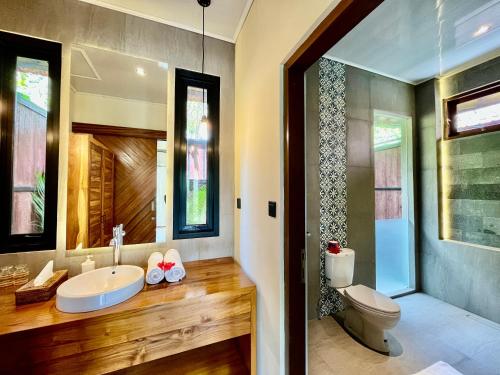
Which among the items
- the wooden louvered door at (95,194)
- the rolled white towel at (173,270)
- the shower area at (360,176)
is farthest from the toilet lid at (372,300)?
the wooden louvered door at (95,194)

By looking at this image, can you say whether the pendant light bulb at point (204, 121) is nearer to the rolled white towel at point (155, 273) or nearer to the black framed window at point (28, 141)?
the black framed window at point (28, 141)

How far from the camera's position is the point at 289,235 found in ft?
3.47

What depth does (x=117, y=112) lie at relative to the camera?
1.62 metres

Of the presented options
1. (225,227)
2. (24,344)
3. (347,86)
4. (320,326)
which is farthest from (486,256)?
(24,344)

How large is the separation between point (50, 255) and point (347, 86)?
3092 millimetres

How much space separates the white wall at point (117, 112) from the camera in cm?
155

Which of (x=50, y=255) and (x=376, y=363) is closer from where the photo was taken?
(x=50, y=255)

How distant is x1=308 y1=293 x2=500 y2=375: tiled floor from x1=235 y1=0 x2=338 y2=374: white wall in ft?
2.60

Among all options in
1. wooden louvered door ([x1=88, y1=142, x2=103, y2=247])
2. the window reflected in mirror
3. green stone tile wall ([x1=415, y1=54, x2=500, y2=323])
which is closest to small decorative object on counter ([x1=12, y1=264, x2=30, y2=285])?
the window reflected in mirror

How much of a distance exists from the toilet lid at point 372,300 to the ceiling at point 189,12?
2.57 meters

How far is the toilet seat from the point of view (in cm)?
168

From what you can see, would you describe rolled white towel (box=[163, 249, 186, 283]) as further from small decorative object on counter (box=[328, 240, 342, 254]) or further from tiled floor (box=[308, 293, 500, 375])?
small decorative object on counter (box=[328, 240, 342, 254])

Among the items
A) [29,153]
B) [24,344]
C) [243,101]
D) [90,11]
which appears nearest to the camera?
[24,344]

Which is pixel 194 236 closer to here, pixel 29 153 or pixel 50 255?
pixel 50 255
